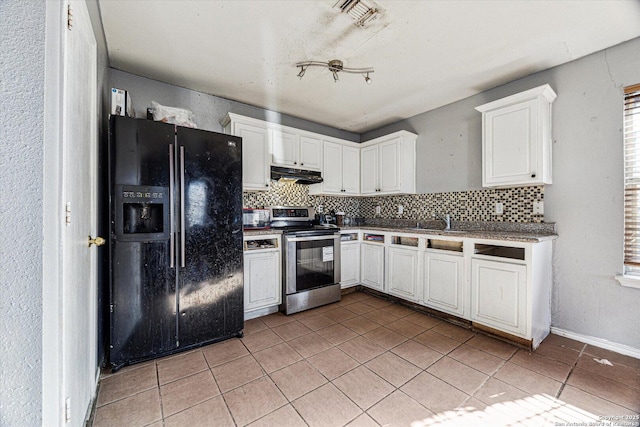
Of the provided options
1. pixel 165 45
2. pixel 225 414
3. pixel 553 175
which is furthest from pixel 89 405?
pixel 553 175

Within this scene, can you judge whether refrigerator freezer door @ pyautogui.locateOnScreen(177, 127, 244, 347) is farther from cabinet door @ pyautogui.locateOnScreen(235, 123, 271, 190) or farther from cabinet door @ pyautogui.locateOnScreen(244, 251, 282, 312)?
cabinet door @ pyautogui.locateOnScreen(235, 123, 271, 190)

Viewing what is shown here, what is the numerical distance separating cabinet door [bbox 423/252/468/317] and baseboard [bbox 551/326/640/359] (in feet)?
2.73

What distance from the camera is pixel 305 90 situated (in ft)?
9.67

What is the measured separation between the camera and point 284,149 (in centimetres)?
335

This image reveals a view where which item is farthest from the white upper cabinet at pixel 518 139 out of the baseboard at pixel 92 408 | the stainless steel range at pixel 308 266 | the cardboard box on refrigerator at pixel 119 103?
the baseboard at pixel 92 408

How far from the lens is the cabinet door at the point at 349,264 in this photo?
137 inches

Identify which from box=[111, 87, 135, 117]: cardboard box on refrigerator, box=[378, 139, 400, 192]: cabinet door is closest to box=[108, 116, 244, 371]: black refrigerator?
box=[111, 87, 135, 117]: cardboard box on refrigerator

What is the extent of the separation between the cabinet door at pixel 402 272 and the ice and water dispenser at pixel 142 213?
2.44 metres

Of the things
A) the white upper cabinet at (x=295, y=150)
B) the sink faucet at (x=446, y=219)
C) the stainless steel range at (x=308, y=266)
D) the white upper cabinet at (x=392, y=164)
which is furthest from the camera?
the white upper cabinet at (x=392, y=164)

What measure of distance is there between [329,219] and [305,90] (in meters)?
1.81

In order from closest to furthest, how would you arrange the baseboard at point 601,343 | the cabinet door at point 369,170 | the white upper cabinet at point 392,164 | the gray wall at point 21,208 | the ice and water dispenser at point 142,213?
the gray wall at point 21,208, the ice and water dispenser at point 142,213, the baseboard at point 601,343, the white upper cabinet at point 392,164, the cabinet door at point 369,170

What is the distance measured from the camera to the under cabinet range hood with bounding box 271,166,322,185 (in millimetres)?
3246

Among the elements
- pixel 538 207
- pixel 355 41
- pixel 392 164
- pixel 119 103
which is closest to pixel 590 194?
pixel 538 207

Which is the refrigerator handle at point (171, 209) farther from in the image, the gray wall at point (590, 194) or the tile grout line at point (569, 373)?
the gray wall at point (590, 194)
